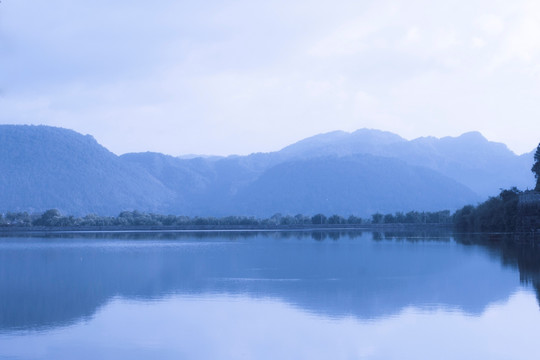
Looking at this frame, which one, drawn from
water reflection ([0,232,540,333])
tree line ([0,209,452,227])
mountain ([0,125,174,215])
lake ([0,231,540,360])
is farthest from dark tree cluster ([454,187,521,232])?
mountain ([0,125,174,215])

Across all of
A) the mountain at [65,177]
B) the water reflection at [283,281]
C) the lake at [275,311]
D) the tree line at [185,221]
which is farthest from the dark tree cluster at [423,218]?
the mountain at [65,177]

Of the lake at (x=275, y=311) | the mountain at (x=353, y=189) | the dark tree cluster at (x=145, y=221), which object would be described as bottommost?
the lake at (x=275, y=311)

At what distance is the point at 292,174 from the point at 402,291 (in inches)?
6129

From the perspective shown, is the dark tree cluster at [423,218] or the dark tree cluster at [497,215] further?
the dark tree cluster at [423,218]

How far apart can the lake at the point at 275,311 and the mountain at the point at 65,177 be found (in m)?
134

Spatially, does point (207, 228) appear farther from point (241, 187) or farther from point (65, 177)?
point (241, 187)

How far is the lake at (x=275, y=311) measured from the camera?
1226 centimetres

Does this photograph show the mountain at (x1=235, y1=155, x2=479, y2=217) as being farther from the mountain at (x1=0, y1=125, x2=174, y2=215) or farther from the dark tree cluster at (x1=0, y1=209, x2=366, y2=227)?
the dark tree cluster at (x1=0, y1=209, x2=366, y2=227)

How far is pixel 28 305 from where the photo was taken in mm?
17078

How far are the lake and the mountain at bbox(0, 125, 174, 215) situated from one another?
440 feet

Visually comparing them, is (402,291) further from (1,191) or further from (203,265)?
(1,191)

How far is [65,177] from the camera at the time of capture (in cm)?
16900

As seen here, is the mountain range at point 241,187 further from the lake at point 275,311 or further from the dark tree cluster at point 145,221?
the lake at point 275,311

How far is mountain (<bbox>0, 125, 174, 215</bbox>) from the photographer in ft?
515
